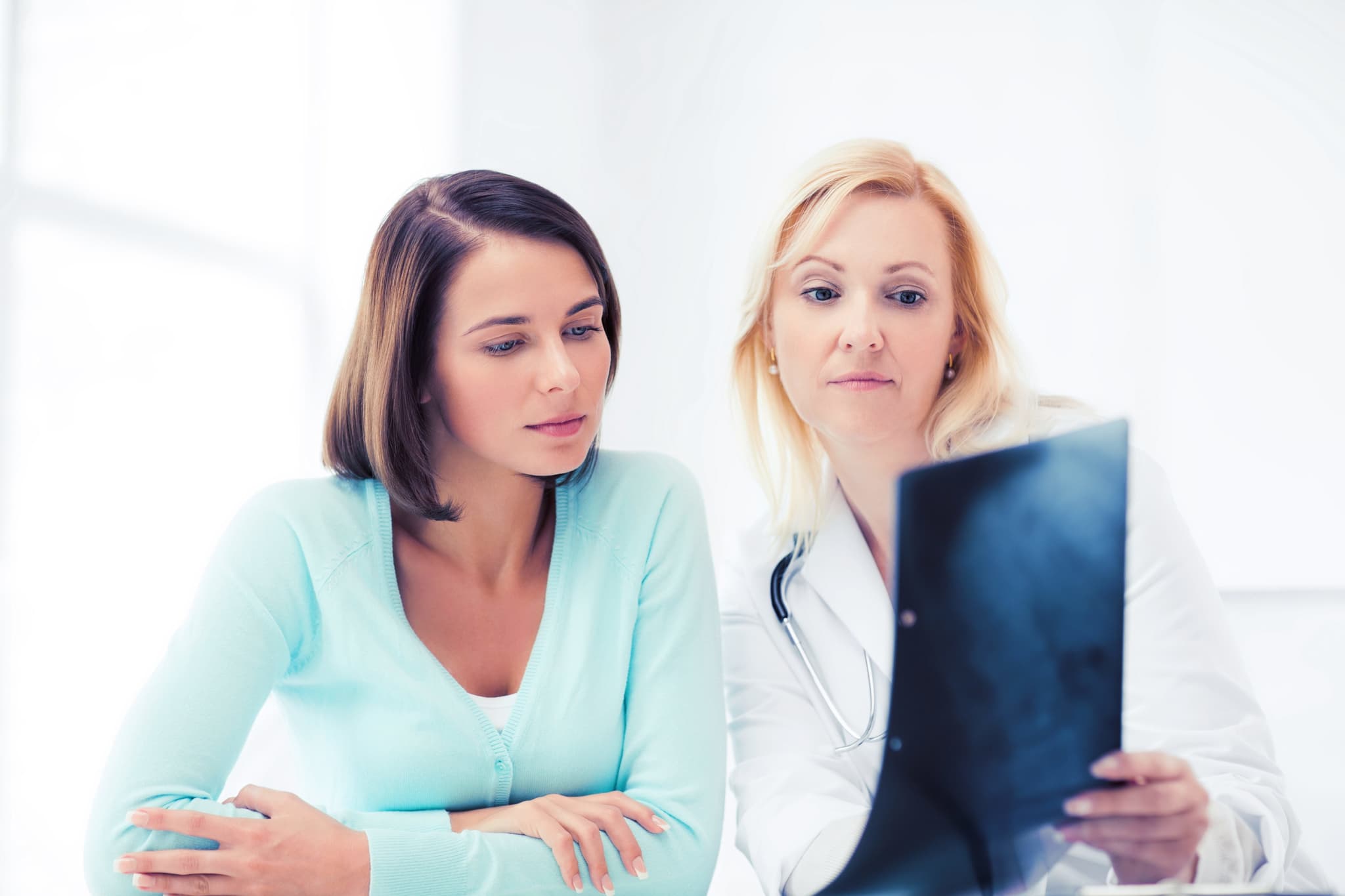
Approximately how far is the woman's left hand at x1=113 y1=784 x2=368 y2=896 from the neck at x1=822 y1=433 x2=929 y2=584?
790mm

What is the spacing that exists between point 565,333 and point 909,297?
18.6 inches

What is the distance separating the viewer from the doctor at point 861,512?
1.08m

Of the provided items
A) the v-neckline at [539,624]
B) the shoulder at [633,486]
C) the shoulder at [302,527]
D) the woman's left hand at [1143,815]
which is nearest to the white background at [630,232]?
the shoulder at [302,527]

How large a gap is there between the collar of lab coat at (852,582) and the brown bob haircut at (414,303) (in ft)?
1.63

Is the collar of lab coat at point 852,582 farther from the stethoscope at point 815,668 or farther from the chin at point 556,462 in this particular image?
the chin at point 556,462


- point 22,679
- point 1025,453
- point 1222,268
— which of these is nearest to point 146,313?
point 22,679

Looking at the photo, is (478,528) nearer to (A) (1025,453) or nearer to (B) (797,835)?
(B) (797,835)

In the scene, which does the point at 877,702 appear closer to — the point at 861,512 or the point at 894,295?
the point at 861,512

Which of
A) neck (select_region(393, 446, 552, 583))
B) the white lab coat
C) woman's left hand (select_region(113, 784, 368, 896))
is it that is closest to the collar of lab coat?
the white lab coat

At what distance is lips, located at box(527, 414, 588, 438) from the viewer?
1.11 meters

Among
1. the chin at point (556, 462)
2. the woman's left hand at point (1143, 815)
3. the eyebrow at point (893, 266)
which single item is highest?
the eyebrow at point (893, 266)

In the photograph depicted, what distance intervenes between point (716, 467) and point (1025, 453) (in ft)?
7.67

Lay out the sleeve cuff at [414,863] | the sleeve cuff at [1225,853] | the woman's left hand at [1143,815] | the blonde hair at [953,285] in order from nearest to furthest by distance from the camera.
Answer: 1. the woman's left hand at [1143,815]
2. the sleeve cuff at [1225,853]
3. the sleeve cuff at [414,863]
4. the blonde hair at [953,285]

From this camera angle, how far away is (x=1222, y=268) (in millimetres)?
2514
